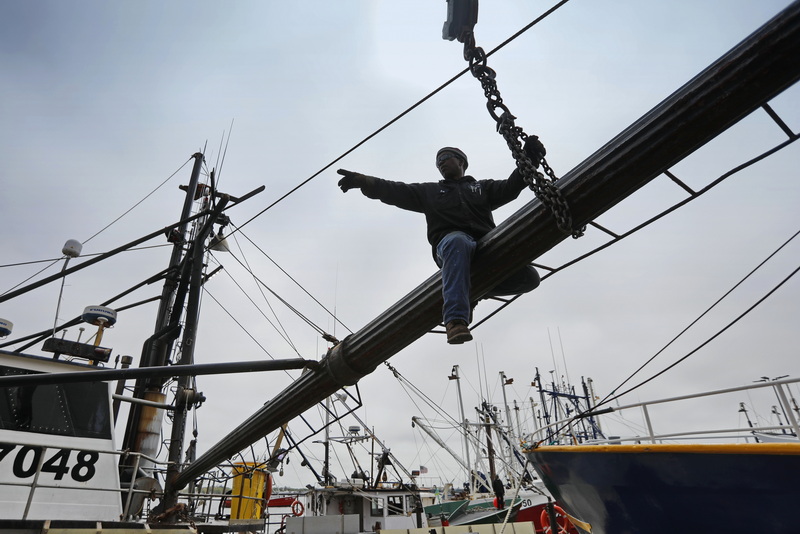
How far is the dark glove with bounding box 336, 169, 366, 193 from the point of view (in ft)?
12.3

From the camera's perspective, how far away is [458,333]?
2.92m

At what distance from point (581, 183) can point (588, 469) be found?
463cm

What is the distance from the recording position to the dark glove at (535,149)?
3.24 meters

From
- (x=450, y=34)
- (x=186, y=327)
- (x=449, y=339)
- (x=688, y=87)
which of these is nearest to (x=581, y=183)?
(x=688, y=87)

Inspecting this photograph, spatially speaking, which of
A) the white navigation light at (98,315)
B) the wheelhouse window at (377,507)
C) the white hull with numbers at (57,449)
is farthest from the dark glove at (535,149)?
the wheelhouse window at (377,507)

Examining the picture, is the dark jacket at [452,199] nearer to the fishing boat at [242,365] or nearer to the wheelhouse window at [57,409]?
the fishing boat at [242,365]

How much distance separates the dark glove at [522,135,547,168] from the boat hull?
3.43 metres

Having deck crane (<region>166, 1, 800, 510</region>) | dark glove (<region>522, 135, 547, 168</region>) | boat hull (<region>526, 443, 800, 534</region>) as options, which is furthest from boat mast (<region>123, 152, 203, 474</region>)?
dark glove (<region>522, 135, 547, 168</region>)

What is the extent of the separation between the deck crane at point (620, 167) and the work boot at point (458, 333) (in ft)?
1.51

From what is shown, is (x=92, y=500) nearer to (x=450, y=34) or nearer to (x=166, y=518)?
(x=166, y=518)

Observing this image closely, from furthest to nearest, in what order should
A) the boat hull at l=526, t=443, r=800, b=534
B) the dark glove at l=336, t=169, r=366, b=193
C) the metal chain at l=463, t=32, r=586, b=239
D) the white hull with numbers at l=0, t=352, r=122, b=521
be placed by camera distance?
the white hull with numbers at l=0, t=352, r=122, b=521 → the boat hull at l=526, t=443, r=800, b=534 → the dark glove at l=336, t=169, r=366, b=193 → the metal chain at l=463, t=32, r=586, b=239

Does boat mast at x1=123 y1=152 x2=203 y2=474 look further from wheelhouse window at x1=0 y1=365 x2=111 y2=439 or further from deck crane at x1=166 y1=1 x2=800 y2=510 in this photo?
deck crane at x1=166 y1=1 x2=800 y2=510

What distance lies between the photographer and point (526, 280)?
12.0 feet

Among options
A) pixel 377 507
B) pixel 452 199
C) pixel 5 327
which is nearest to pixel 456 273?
pixel 452 199
